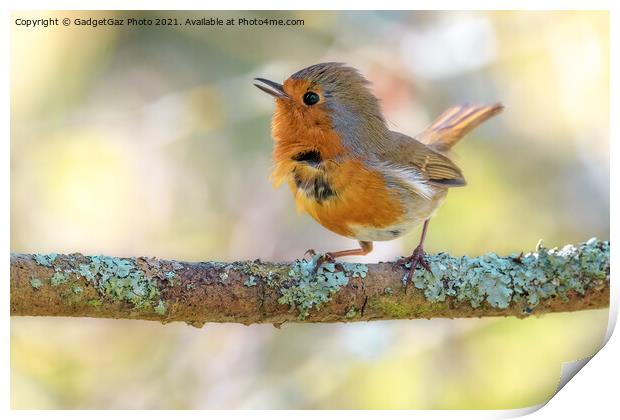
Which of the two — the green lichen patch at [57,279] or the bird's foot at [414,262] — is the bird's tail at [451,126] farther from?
the green lichen patch at [57,279]

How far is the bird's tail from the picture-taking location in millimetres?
2201

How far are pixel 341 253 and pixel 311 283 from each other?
0.72ft

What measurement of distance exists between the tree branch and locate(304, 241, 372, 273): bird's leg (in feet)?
0.05

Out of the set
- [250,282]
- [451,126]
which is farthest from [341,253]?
[451,126]

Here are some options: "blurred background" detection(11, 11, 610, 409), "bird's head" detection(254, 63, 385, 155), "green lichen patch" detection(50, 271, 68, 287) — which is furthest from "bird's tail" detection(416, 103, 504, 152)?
"green lichen patch" detection(50, 271, 68, 287)

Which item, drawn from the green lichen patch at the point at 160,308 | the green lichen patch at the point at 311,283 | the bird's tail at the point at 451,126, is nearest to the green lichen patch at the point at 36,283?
the green lichen patch at the point at 160,308

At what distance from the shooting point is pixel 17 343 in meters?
1.74

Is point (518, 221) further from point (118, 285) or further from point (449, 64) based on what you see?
point (118, 285)

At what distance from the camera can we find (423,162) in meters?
2.02

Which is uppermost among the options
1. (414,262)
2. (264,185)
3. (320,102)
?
(320,102)

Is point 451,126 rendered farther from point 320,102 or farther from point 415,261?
point 415,261

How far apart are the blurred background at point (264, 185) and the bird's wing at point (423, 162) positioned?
0.42ft

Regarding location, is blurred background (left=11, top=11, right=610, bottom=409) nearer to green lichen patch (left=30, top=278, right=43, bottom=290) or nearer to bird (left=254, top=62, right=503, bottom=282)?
bird (left=254, top=62, right=503, bottom=282)

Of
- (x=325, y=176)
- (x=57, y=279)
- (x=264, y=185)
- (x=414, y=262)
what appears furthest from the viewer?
(x=264, y=185)
